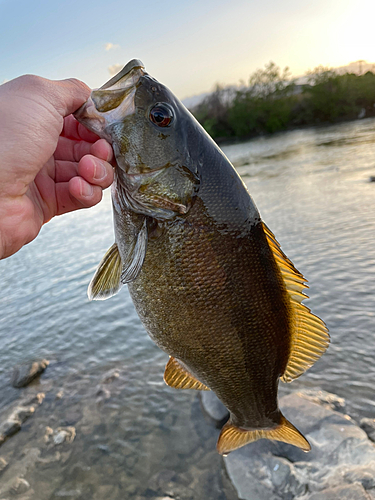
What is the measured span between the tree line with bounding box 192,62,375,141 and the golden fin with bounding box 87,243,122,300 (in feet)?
193

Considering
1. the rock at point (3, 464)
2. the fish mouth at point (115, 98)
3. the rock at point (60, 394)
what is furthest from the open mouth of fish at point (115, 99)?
the rock at point (60, 394)

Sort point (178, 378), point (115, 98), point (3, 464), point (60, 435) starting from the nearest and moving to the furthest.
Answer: point (115, 98) < point (178, 378) < point (3, 464) < point (60, 435)

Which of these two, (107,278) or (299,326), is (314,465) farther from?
(107,278)

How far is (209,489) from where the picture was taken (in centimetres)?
370

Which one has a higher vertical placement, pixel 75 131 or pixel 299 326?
pixel 75 131

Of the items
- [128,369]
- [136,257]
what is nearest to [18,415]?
[128,369]

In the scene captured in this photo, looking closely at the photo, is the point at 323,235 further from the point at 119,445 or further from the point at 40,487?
the point at 40,487

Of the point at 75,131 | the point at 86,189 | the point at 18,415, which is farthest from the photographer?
the point at 18,415

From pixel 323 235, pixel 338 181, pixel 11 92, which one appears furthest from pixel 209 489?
pixel 338 181

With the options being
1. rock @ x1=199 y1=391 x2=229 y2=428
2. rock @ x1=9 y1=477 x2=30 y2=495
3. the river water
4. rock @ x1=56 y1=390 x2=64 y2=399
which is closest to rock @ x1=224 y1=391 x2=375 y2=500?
the river water

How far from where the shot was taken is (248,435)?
2.50m

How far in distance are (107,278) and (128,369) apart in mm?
3990

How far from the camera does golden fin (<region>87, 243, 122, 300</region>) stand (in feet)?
7.12

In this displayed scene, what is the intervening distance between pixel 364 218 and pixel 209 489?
8048mm
